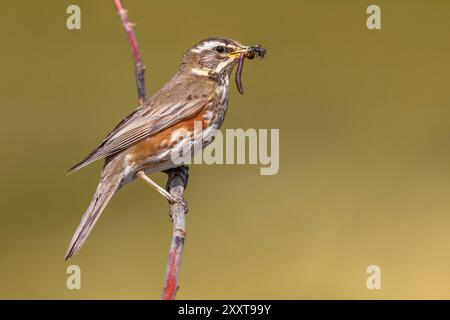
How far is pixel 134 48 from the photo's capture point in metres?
5.62

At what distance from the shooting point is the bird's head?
7.10m

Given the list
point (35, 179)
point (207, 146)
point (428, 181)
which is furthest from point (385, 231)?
point (35, 179)

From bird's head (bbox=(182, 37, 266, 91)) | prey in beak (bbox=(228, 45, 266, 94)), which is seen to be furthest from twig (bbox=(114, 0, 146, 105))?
prey in beak (bbox=(228, 45, 266, 94))

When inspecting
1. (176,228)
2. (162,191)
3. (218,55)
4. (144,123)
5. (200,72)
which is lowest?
(176,228)

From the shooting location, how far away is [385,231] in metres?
9.52

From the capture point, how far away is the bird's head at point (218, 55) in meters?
7.10

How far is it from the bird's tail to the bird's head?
105 cm

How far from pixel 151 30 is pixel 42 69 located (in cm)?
157

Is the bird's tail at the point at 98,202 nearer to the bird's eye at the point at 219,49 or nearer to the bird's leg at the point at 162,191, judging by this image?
the bird's leg at the point at 162,191

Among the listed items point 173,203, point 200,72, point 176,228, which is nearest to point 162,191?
point 173,203

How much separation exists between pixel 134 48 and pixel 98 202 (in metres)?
1.39

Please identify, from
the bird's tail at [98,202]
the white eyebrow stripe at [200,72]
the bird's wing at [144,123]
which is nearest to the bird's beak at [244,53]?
the white eyebrow stripe at [200,72]

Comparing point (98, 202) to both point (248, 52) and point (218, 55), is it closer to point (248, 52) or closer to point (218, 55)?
point (218, 55)

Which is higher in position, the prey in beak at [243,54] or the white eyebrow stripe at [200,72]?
→ the prey in beak at [243,54]
